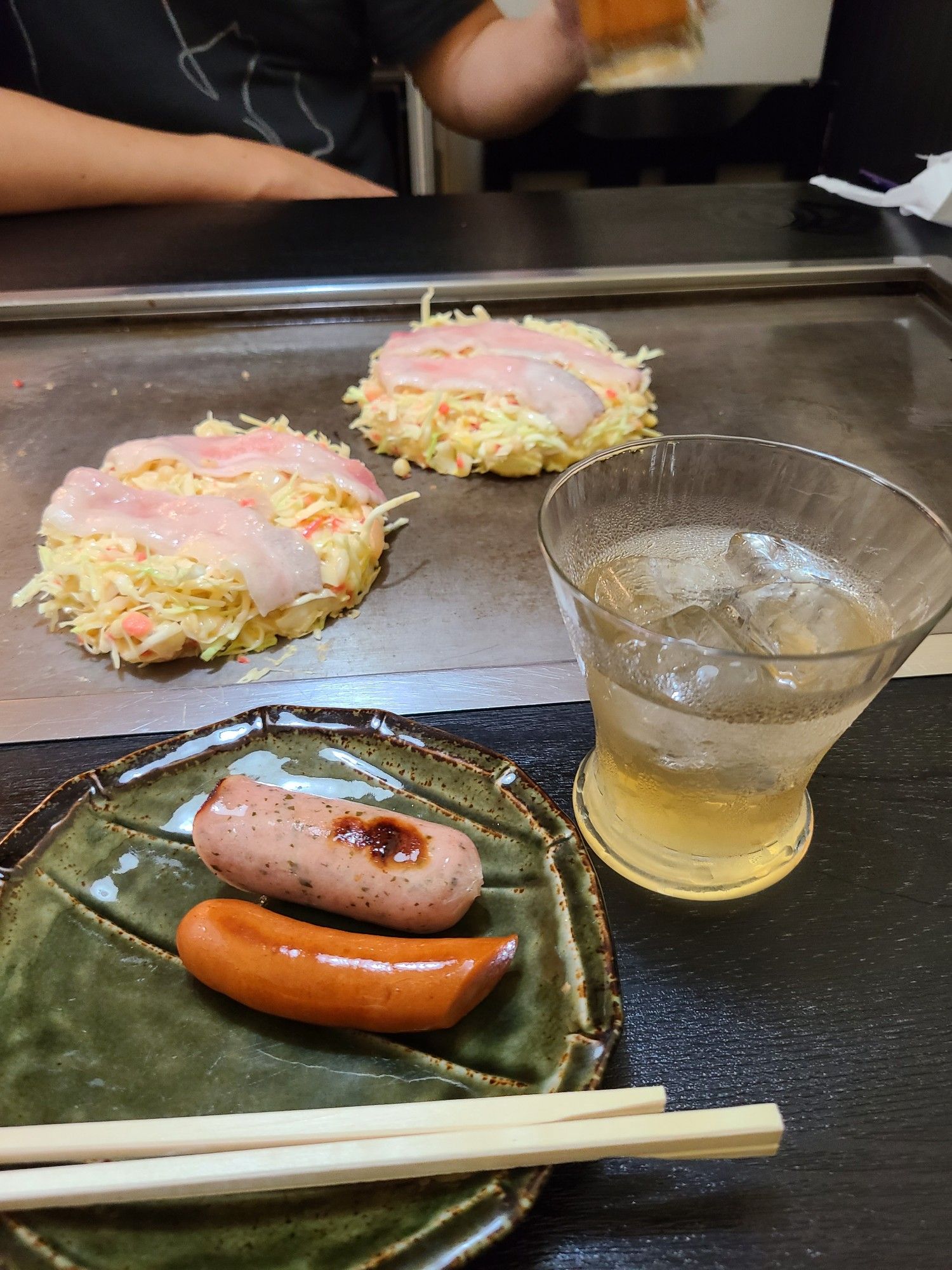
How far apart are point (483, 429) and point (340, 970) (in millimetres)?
1486

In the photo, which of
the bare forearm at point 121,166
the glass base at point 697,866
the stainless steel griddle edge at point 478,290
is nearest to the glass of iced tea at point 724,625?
the glass base at point 697,866

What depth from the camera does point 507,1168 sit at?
755 mm

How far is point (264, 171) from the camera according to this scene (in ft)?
10.3

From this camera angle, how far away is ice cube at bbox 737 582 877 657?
3.46ft

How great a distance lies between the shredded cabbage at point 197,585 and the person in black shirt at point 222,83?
1725 mm

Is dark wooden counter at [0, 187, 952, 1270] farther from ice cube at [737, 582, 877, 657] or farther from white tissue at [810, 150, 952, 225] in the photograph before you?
white tissue at [810, 150, 952, 225]

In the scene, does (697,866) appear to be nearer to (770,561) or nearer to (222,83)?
(770,561)

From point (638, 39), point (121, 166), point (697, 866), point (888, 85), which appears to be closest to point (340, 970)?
point (697, 866)

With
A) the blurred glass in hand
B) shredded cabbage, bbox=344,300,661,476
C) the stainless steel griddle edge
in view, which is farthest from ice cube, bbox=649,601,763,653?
the blurred glass in hand

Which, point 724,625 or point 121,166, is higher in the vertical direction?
point 121,166

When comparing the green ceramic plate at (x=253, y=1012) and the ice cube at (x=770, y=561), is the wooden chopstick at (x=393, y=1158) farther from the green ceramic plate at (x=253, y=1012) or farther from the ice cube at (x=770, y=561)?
the ice cube at (x=770, y=561)

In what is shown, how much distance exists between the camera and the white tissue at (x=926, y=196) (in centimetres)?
296

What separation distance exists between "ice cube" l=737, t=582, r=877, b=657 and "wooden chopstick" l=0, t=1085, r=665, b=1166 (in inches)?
20.8

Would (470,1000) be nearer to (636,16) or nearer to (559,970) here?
(559,970)
